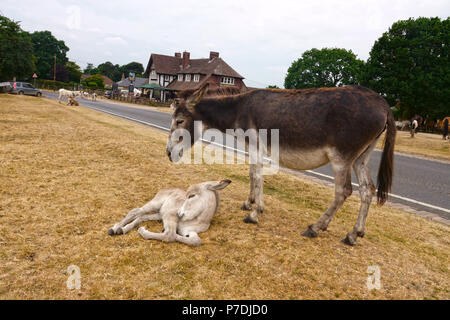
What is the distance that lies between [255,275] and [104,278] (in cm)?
169

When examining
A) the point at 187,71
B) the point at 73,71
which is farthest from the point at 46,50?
the point at 187,71

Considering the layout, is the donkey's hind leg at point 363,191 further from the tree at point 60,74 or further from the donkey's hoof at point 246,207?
the tree at point 60,74

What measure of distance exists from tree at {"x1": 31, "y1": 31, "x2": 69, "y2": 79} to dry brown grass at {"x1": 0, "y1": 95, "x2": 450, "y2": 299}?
10241 centimetres

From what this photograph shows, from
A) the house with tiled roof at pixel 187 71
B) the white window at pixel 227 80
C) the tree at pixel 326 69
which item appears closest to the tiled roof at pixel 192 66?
the house with tiled roof at pixel 187 71

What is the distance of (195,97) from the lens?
5.36 m

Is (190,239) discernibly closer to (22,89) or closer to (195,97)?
(195,97)

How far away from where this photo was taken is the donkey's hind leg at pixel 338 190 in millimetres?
4320

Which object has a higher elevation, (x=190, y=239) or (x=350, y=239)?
(x=190, y=239)

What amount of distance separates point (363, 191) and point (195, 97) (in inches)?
130

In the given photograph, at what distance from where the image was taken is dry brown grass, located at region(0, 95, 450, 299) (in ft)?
10.3

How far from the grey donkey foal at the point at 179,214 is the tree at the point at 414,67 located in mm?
36934

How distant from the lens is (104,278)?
3158 mm
